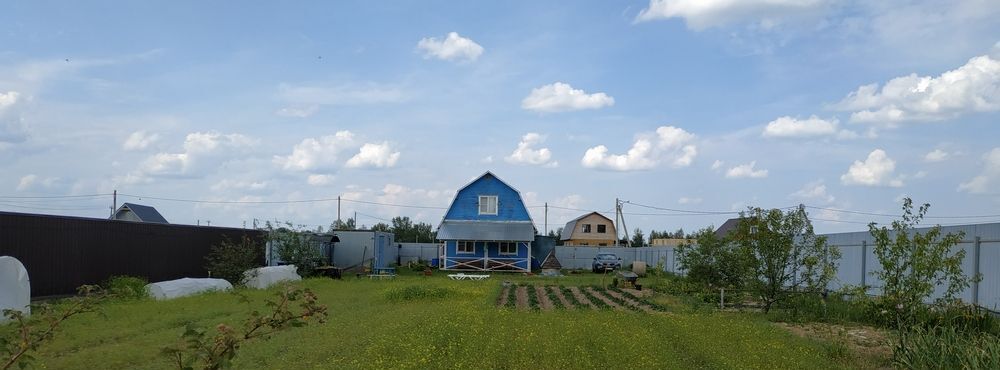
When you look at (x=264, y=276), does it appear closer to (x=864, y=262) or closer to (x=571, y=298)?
(x=571, y=298)

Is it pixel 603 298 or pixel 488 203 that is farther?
pixel 488 203

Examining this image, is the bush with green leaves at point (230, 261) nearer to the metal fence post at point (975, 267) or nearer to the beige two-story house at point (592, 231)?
the metal fence post at point (975, 267)

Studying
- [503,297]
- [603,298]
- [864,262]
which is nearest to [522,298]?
[503,297]

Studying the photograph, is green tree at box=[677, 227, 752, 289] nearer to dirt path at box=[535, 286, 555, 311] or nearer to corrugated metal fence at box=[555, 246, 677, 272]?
dirt path at box=[535, 286, 555, 311]

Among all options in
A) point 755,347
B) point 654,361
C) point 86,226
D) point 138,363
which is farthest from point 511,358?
point 86,226

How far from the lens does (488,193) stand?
4481 cm

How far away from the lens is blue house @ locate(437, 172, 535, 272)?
140 feet

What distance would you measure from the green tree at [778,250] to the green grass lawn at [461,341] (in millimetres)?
1918

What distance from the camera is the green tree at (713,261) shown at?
21703 mm

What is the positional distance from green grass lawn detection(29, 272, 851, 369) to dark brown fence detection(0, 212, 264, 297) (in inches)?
146

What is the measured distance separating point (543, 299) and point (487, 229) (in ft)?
62.6

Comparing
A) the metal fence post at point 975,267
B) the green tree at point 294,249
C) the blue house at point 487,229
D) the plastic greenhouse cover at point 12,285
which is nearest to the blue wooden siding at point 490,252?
the blue house at point 487,229

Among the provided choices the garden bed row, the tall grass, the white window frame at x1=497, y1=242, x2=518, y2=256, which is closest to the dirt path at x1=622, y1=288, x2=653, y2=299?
the garden bed row

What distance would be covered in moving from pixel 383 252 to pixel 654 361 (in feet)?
104
